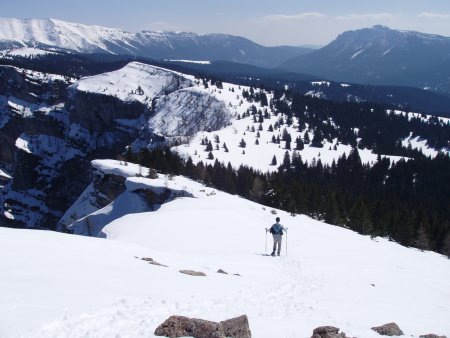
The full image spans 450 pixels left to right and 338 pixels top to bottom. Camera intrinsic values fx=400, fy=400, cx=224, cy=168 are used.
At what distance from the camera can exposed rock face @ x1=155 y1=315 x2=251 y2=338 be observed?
9000 mm

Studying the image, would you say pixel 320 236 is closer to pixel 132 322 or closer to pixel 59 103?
pixel 132 322

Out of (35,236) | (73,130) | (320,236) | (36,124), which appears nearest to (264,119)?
(73,130)

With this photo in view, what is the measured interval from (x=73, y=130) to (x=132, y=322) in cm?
18188

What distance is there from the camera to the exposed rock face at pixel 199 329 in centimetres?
900

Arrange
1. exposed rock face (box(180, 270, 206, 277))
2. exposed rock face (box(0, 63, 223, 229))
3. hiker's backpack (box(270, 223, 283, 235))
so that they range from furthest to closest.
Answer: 1. exposed rock face (box(0, 63, 223, 229))
2. hiker's backpack (box(270, 223, 283, 235))
3. exposed rock face (box(180, 270, 206, 277))

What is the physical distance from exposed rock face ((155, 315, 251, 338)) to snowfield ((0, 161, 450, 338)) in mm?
480

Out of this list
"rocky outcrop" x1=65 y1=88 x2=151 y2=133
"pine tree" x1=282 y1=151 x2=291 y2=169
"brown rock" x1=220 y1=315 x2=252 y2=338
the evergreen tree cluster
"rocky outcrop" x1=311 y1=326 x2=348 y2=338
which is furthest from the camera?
"rocky outcrop" x1=65 y1=88 x2=151 y2=133

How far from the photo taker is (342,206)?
60.3m

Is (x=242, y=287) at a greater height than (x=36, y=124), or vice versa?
(x=242, y=287)

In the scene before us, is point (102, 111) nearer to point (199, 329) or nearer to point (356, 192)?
point (356, 192)

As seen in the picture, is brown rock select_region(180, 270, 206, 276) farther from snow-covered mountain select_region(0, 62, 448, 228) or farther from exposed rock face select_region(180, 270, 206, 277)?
snow-covered mountain select_region(0, 62, 448, 228)

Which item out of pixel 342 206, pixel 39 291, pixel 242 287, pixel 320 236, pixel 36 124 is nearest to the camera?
pixel 39 291

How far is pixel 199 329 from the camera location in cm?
914

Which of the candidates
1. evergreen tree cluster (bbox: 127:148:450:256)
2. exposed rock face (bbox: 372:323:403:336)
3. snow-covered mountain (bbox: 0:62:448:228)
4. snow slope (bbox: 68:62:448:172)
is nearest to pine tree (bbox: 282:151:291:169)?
evergreen tree cluster (bbox: 127:148:450:256)
